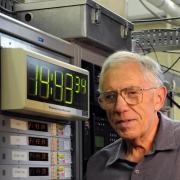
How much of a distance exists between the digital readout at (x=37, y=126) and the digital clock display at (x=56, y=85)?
0.10 m

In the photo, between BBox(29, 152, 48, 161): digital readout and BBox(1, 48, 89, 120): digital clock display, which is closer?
BBox(1, 48, 89, 120): digital clock display

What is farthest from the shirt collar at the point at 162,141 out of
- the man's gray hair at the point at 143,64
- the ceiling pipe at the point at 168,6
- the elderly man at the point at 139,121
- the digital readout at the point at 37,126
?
the ceiling pipe at the point at 168,6

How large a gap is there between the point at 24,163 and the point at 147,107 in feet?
1.46

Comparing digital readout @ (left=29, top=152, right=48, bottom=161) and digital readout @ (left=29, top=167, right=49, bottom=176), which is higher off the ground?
digital readout @ (left=29, top=152, right=48, bottom=161)

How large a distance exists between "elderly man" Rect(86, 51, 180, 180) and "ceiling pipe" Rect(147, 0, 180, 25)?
5.34 ft

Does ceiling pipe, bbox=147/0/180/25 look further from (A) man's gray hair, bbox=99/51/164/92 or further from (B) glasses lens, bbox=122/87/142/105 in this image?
(B) glasses lens, bbox=122/87/142/105

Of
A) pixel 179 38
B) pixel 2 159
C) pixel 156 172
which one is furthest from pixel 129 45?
pixel 2 159

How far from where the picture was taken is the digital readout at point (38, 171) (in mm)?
1547

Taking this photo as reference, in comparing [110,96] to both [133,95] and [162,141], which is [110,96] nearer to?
[133,95]

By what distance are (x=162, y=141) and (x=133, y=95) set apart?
181 millimetres

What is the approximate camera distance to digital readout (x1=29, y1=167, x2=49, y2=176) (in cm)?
155

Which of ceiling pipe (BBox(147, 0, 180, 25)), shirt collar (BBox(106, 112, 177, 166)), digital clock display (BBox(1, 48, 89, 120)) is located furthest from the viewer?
ceiling pipe (BBox(147, 0, 180, 25))

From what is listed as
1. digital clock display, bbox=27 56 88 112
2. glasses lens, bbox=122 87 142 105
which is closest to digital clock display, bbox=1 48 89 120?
digital clock display, bbox=27 56 88 112

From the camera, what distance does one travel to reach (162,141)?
1.53m
